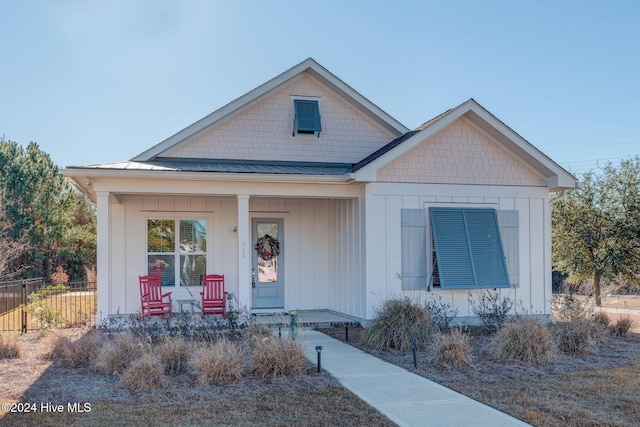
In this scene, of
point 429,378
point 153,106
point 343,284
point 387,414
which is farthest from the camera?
point 153,106

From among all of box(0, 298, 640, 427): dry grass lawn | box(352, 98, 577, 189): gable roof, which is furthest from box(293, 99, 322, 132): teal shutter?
box(0, 298, 640, 427): dry grass lawn

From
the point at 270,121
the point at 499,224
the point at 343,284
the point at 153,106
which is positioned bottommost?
the point at 343,284

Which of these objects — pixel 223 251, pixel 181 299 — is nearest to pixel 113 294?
pixel 181 299

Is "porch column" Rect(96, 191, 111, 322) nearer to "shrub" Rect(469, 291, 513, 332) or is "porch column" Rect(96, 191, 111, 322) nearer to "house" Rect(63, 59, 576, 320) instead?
"house" Rect(63, 59, 576, 320)

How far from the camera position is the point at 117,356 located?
754 cm

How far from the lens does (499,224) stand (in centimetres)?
1206

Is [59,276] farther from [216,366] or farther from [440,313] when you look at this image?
[216,366]

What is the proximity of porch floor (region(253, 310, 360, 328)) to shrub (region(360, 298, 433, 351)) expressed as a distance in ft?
5.21

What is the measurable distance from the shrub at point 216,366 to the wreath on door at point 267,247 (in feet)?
19.3

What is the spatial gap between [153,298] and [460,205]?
6.79 metres

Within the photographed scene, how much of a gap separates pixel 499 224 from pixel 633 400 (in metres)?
6.06

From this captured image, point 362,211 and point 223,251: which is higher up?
point 362,211

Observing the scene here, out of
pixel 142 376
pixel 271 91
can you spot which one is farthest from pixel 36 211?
pixel 142 376

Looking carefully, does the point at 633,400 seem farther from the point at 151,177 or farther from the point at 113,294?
the point at 113,294
